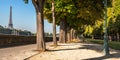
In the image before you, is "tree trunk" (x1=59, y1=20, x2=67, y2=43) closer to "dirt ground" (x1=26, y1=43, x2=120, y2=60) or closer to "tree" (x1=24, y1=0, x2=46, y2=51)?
"dirt ground" (x1=26, y1=43, x2=120, y2=60)

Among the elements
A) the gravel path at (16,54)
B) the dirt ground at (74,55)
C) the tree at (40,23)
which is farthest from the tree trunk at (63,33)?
the tree at (40,23)

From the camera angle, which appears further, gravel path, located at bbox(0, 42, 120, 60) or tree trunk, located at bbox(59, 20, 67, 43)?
tree trunk, located at bbox(59, 20, 67, 43)

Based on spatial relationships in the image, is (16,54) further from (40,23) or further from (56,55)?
(40,23)

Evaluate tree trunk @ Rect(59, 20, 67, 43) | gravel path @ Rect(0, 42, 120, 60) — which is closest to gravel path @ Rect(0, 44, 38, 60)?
gravel path @ Rect(0, 42, 120, 60)

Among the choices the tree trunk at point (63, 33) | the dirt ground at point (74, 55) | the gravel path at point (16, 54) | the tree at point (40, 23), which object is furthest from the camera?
the tree trunk at point (63, 33)

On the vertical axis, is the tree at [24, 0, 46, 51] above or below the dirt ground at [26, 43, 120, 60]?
above

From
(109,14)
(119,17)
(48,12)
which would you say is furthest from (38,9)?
(119,17)

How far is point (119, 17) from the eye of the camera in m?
73.0

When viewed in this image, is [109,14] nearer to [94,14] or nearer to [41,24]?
[94,14]

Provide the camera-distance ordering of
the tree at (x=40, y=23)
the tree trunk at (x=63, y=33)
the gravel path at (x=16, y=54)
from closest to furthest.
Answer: the gravel path at (x=16, y=54) < the tree at (x=40, y=23) < the tree trunk at (x=63, y=33)

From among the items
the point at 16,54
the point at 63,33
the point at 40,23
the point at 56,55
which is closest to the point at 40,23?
the point at 40,23

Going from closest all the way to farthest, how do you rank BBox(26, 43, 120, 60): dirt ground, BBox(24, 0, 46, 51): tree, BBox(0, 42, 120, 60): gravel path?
BBox(0, 42, 120, 60): gravel path
BBox(26, 43, 120, 60): dirt ground
BBox(24, 0, 46, 51): tree

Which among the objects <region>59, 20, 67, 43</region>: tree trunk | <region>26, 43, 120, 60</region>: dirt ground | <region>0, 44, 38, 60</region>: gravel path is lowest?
<region>26, 43, 120, 60</region>: dirt ground

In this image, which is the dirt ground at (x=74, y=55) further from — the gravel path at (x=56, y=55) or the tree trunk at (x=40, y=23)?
the tree trunk at (x=40, y=23)
